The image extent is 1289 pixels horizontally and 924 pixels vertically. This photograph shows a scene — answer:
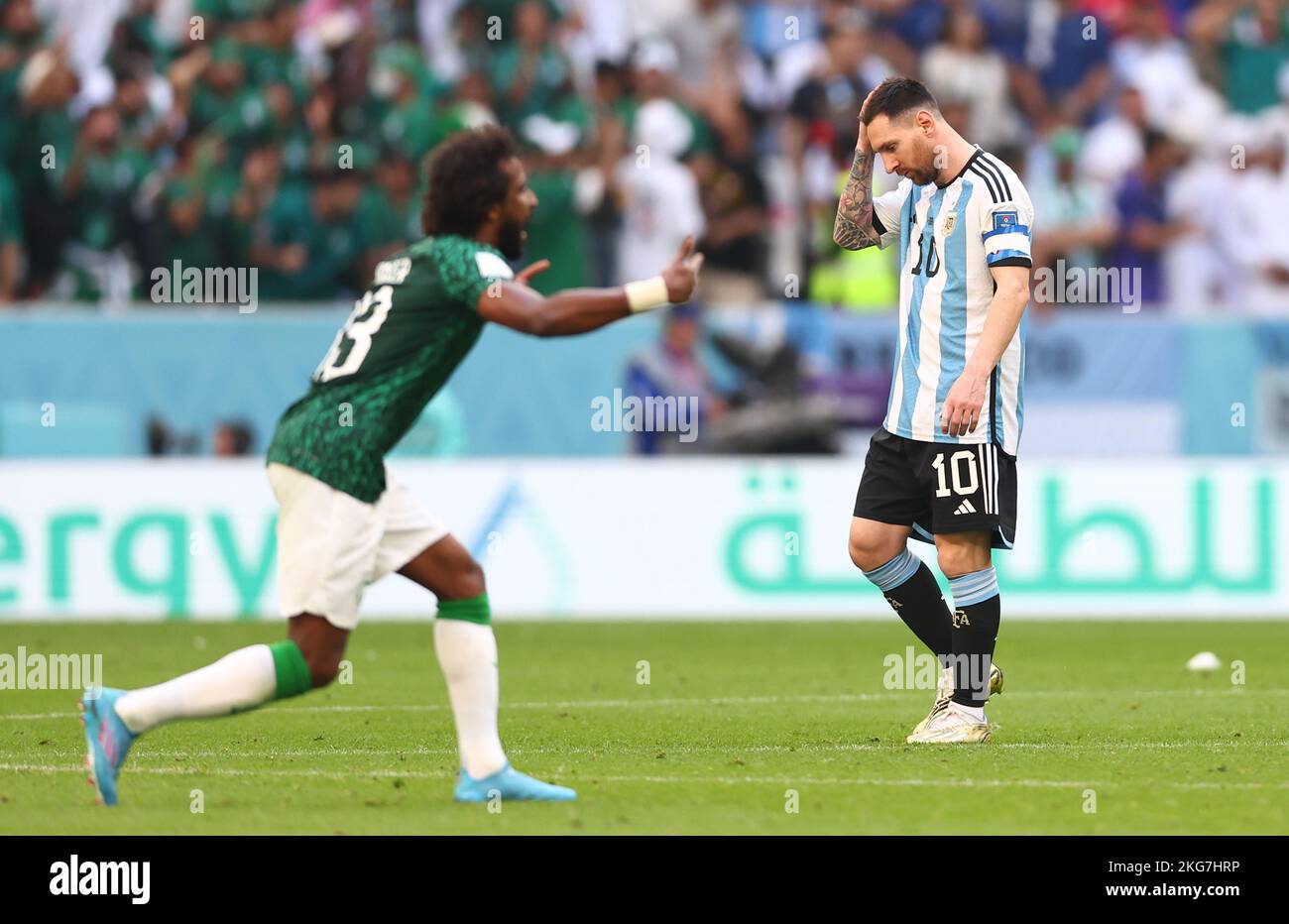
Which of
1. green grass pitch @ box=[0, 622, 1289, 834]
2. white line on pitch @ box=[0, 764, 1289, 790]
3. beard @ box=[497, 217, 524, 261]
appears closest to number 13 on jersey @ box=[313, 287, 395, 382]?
beard @ box=[497, 217, 524, 261]

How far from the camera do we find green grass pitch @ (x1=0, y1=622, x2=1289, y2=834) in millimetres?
6898

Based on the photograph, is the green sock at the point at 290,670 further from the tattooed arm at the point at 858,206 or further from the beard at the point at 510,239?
the tattooed arm at the point at 858,206

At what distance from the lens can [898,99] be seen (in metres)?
8.70

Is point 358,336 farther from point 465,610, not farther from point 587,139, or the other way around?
point 587,139

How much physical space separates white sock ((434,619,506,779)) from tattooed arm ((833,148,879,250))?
9.39 feet

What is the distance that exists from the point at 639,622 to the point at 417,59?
587 centimetres

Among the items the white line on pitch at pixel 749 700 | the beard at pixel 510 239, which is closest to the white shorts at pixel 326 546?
the beard at pixel 510 239

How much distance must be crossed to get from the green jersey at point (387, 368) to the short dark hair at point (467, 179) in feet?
0.24

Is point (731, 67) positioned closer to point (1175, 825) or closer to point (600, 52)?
point (600, 52)

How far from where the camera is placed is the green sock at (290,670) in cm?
696

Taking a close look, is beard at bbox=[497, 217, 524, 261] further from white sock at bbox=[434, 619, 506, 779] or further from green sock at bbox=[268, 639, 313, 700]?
green sock at bbox=[268, 639, 313, 700]

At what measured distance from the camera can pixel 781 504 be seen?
15641mm

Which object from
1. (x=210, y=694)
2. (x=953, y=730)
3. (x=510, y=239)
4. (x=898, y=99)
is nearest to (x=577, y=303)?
(x=510, y=239)

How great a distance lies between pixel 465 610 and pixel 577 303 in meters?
1.06
